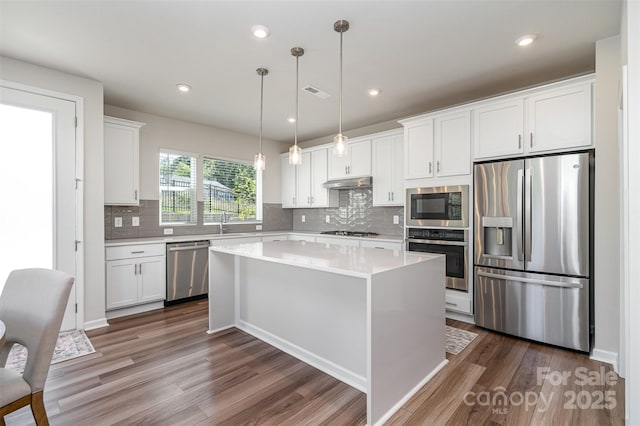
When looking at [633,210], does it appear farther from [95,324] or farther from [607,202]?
[95,324]

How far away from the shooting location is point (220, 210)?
5191mm

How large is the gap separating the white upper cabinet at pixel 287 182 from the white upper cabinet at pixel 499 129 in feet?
11.0

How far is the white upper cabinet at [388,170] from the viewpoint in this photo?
428 cm

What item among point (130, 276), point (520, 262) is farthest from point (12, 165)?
point (520, 262)

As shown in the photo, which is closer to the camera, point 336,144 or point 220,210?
point 336,144

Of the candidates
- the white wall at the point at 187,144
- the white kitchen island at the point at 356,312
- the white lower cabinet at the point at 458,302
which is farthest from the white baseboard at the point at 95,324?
the white lower cabinet at the point at 458,302

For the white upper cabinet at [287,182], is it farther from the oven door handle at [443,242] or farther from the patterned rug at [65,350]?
the patterned rug at [65,350]

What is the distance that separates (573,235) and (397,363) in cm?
201

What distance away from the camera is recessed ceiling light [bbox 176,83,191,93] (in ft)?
11.0

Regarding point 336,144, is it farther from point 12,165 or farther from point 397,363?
point 12,165

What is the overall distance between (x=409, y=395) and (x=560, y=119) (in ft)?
8.96

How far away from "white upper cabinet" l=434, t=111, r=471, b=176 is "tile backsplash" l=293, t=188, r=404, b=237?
3.96ft

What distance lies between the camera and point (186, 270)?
13.8ft

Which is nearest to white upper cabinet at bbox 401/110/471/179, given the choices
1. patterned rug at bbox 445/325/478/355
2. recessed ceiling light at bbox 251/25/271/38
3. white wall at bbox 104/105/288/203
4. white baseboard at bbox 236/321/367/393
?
patterned rug at bbox 445/325/478/355
